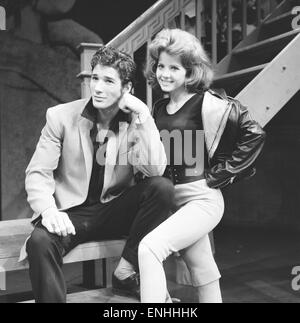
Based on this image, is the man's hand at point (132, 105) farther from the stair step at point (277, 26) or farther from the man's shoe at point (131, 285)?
the stair step at point (277, 26)

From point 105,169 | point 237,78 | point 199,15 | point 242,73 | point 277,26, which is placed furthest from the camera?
point 277,26

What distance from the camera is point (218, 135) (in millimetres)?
2061

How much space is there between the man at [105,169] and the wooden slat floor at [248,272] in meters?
0.31

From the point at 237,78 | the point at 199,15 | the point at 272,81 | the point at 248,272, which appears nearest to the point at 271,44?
the point at 237,78

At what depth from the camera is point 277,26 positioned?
3.81 m

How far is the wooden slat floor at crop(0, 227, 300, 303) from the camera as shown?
2664 mm

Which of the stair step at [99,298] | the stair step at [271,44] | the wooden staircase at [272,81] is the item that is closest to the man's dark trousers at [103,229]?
the stair step at [99,298]

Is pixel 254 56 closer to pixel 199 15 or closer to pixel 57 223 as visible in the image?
pixel 199 15

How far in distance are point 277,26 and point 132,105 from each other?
2.33 meters

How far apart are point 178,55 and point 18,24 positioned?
3.31 m

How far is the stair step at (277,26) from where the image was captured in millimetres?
3629
